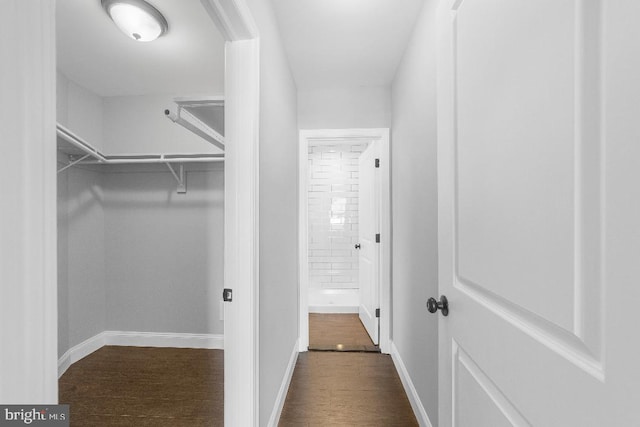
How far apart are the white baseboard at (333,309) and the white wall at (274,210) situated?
1.53m

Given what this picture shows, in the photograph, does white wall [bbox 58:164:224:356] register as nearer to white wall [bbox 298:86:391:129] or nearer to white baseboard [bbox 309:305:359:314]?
white wall [bbox 298:86:391:129]

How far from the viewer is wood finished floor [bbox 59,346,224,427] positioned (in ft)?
6.52

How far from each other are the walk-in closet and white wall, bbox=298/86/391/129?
826 mm

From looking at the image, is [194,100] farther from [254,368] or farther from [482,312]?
[482,312]

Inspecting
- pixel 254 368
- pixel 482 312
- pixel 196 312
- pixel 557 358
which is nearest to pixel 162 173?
pixel 196 312

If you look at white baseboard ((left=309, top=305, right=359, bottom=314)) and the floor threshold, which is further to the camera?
white baseboard ((left=309, top=305, right=359, bottom=314))

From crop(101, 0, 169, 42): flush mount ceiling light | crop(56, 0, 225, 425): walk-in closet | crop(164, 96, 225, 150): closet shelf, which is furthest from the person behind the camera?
crop(56, 0, 225, 425): walk-in closet

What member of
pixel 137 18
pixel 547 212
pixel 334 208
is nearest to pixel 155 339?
pixel 137 18

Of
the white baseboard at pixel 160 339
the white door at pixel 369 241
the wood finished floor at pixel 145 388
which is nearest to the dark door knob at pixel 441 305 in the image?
the wood finished floor at pixel 145 388

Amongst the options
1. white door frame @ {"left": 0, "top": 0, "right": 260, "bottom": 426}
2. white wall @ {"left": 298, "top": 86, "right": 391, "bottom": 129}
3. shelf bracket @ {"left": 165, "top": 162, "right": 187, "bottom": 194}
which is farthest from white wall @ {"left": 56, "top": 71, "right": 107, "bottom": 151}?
white door frame @ {"left": 0, "top": 0, "right": 260, "bottom": 426}

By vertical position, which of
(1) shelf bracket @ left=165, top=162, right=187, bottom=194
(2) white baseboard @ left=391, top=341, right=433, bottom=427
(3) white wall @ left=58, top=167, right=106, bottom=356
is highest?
(1) shelf bracket @ left=165, top=162, right=187, bottom=194

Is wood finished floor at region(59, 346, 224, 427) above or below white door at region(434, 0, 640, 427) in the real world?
below

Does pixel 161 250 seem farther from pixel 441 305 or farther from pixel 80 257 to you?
pixel 441 305

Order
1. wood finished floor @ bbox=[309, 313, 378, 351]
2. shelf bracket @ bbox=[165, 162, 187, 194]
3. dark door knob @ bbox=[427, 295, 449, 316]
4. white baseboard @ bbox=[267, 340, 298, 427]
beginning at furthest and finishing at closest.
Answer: wood finished floor @ bbox=[309, 313, 378, 351] < shelf bracket @ bbox=[165, 162, 187, 194] < white baseboard @ bbox=[267, 340, 298, 427] < dark door knob @ bbox=[427, 295, 449, 316]
